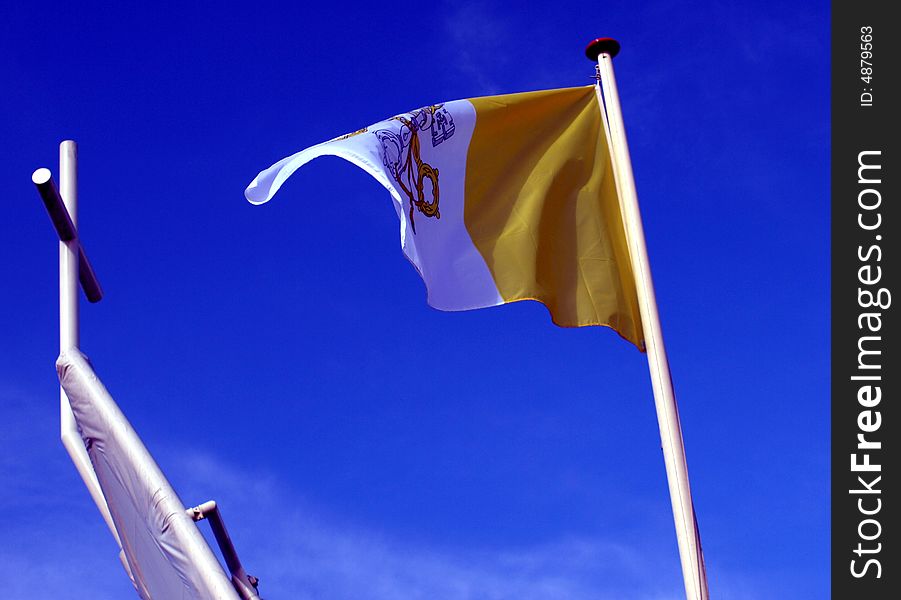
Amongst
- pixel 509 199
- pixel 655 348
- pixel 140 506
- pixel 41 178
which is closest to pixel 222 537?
pixel 140 506

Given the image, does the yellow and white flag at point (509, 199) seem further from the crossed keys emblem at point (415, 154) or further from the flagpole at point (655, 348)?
the flagpole at point (655, 348)

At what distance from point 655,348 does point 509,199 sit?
196cm

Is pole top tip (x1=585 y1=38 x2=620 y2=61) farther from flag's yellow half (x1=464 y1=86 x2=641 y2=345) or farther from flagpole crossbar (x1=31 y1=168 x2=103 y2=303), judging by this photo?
flagpole crossbar (x1=31 y1=168 x2=103 y2=303)

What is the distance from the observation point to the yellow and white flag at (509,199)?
8.32 metres

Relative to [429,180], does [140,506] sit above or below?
below

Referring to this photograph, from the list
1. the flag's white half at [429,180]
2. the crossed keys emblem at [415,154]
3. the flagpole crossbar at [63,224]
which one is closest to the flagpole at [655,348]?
the flag's white half at [429,180]

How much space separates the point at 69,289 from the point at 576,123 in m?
4.70

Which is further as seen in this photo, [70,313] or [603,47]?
[603,47]

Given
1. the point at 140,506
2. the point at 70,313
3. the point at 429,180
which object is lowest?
the point at 140,506

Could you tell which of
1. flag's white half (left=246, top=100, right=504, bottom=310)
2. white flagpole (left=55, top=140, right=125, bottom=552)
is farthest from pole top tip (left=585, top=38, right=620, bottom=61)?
white flagpole (left=55, top=140, right=125, bottom=552)

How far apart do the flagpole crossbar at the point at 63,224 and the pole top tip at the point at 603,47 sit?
454 centimetres

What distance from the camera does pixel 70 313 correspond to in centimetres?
588

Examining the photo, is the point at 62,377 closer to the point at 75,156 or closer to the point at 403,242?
the point at 75,156

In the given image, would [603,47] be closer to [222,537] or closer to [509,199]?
[509,199]
